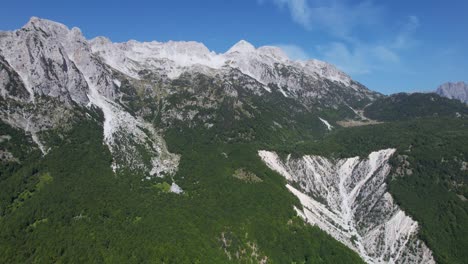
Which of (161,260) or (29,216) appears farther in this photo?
(29,216)

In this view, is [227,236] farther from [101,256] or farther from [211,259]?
[101,256]

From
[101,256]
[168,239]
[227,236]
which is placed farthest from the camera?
[227,236]

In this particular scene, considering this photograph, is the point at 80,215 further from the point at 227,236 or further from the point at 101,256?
the point at 227,236

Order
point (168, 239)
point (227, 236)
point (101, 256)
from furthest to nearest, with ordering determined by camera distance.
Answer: point (227, 236), point (168, 239), point (101, 256)

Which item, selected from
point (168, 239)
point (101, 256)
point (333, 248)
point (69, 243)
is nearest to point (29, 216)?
point (69, 243)

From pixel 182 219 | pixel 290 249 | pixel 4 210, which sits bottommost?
pixel 4 210

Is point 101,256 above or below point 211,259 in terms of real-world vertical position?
below

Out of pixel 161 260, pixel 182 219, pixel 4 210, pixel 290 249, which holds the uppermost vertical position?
pixel 290 249

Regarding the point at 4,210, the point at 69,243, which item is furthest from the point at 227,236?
the point at 4,210

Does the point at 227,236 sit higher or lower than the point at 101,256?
higher
